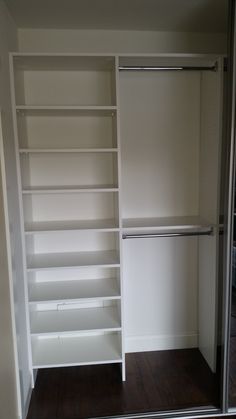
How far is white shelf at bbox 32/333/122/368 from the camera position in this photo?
2.26 m

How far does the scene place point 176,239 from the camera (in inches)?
103

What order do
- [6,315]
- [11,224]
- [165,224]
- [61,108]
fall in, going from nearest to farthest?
1. [6,315]
2. [11,224]
3. [61,108]
4. [165,224]

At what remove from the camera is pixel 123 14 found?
2.09m

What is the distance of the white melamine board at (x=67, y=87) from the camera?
233cm

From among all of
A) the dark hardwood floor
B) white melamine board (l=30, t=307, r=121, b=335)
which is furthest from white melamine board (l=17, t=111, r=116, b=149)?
the dark hardwood floor

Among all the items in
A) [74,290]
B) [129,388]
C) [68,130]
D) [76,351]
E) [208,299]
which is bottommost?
[129,388]

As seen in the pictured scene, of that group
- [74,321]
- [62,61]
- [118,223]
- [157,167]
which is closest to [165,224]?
[118,223]

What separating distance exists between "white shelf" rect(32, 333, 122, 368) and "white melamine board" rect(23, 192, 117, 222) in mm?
951

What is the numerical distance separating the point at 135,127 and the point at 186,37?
78 cm

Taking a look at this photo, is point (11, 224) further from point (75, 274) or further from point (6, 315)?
point (75, 274)

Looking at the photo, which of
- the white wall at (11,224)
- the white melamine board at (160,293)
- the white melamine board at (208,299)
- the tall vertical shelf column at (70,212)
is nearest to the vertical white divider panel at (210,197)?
the white melamine board at (208,299)

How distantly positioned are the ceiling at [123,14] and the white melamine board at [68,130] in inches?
24.0

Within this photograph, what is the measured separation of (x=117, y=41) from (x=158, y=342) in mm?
2415

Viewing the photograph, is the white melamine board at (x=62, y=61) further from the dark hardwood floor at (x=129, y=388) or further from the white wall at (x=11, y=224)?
the dark hardwood floor at (x=129, y=388)
